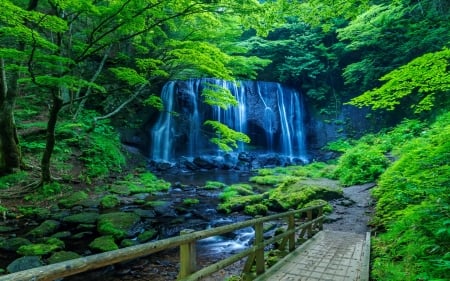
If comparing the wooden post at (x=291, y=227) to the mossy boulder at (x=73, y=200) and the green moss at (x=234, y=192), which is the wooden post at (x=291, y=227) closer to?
the green moss at (x=234, y=192)

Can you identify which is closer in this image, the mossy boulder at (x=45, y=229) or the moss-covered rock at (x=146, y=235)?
the mossy boulder at (x=45, y=229)

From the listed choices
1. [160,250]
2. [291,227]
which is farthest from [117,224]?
[160,250]

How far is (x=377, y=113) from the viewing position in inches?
968

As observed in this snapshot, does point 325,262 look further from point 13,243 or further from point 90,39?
point 90,39

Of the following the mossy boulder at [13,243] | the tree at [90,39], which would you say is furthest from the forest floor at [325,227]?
the tree at [90,39]

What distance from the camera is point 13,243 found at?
6.98 metres

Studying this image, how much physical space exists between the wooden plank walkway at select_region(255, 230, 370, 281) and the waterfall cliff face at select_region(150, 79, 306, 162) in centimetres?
1798

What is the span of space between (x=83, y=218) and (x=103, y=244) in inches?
85.8

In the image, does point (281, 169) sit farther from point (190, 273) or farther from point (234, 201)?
point (190, 273)

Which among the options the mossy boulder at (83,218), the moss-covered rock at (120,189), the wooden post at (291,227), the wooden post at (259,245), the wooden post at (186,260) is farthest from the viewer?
the moss-covered rock at (120,189)

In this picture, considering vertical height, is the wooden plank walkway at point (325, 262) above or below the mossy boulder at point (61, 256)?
above

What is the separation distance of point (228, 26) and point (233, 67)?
264cm

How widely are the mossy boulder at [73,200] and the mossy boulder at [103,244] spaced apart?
337 cm

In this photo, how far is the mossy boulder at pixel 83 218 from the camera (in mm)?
8805
